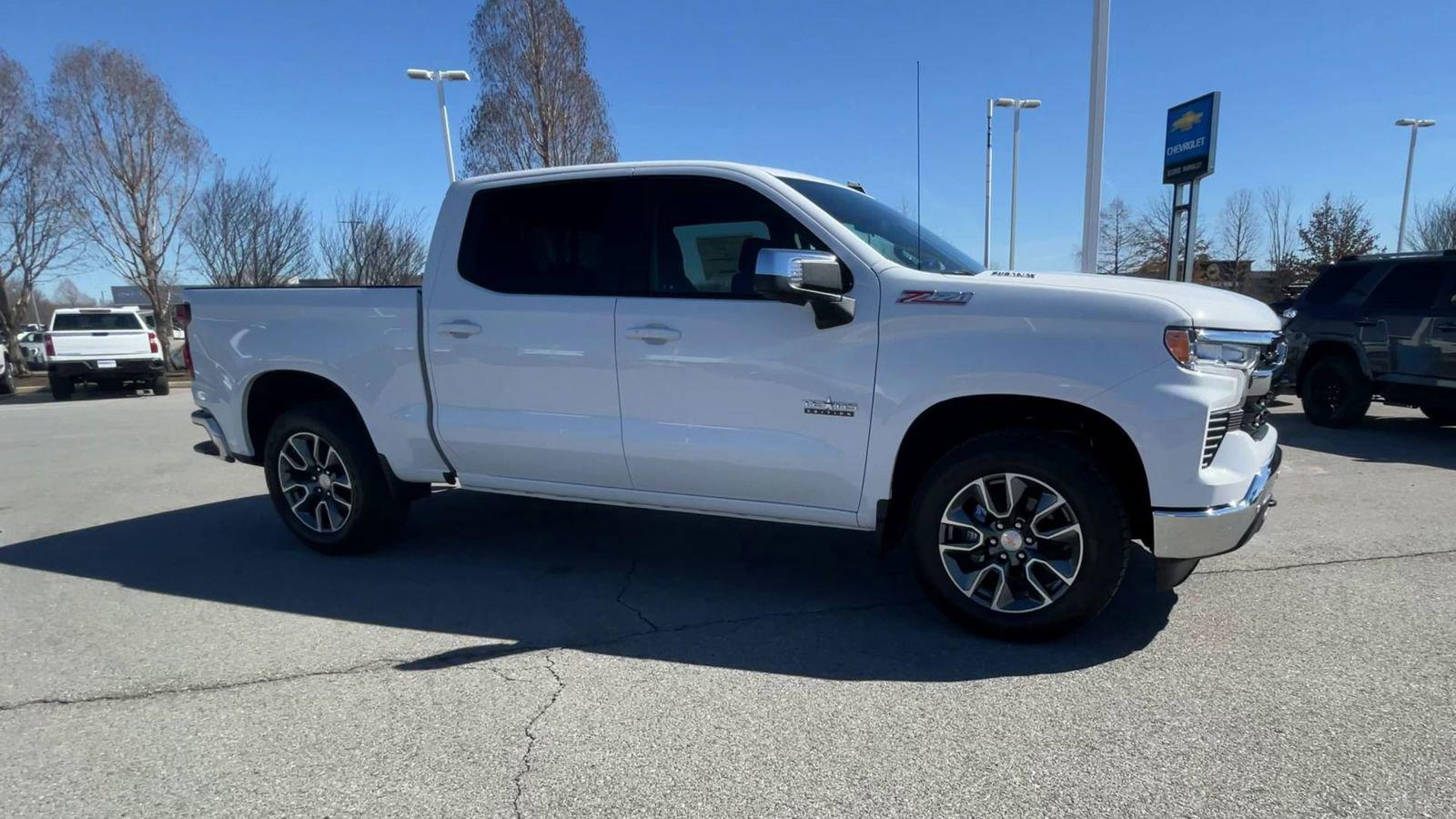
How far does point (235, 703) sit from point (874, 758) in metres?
2.37

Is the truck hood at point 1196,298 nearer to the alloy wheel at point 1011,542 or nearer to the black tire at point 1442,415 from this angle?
the alloy wheel at point 1011,542

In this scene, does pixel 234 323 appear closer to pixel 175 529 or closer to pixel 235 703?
pixel 175 529

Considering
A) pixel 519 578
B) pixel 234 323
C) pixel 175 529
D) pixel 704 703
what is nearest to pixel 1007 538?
pixel 704 703

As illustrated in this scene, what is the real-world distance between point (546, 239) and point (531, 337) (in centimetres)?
53

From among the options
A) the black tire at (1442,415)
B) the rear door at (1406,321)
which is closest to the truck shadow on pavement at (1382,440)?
the black tire at (1442,415)

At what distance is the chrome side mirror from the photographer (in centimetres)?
336

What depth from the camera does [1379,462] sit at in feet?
23.9

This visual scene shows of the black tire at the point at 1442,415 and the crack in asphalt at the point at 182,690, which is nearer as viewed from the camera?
the crack in asphalt at the point at 182,690

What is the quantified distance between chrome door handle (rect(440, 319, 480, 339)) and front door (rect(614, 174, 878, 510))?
855 millimetres

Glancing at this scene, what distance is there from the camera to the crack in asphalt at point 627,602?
13.0 ft

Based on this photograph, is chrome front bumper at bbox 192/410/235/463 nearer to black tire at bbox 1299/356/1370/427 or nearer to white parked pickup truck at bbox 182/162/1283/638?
white parked pickup truck at bbox 182/162/1283/638

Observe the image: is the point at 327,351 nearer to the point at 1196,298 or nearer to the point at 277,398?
the point at 277,398

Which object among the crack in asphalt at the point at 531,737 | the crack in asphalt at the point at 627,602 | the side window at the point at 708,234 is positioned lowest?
the crack in asphalt at the point at 627,602

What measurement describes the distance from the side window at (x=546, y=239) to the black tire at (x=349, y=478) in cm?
119
